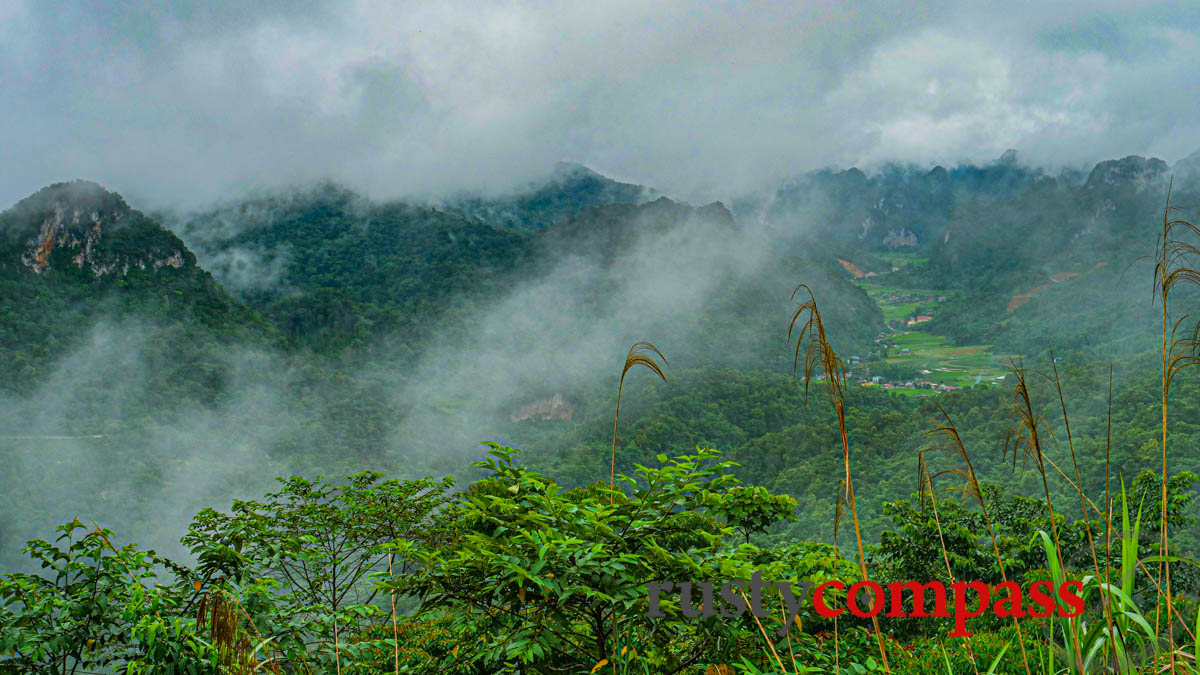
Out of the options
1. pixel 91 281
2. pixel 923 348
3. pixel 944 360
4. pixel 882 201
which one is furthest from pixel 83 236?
pixel 882 201

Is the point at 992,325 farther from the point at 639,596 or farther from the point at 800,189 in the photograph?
the point at 800,189

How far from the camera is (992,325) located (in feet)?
232

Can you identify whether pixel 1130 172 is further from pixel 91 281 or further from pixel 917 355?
pixel 91 281

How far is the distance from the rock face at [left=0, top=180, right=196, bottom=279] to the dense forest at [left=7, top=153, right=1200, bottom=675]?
0.85ft

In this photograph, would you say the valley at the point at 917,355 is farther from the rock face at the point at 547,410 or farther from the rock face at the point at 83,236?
the rock face at the point at 83,236

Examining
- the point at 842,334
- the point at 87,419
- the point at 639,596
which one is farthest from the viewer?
the point at 842,334

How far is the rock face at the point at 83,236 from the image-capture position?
1955 inches

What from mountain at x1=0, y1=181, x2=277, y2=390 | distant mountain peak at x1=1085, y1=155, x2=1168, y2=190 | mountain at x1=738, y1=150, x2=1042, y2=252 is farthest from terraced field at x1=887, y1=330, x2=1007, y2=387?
mountain at x1=738, y1=150, x2=1042, y2=252

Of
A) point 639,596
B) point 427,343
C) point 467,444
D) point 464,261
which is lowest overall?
point 467,444

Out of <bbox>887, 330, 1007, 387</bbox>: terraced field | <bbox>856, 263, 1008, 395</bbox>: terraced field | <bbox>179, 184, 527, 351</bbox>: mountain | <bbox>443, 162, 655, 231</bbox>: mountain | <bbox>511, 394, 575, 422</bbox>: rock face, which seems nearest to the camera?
<bbox>887, 330, 1007, 387</bbox>: terraced field

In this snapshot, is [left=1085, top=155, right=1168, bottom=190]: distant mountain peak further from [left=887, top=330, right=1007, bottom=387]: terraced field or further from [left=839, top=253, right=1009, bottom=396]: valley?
[left=887, top=330, right=1007, bottom=387]: terraced field

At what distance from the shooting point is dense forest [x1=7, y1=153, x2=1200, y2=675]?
175cm

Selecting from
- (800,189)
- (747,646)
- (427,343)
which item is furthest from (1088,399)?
(800,189)

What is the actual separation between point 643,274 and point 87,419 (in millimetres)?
66655
